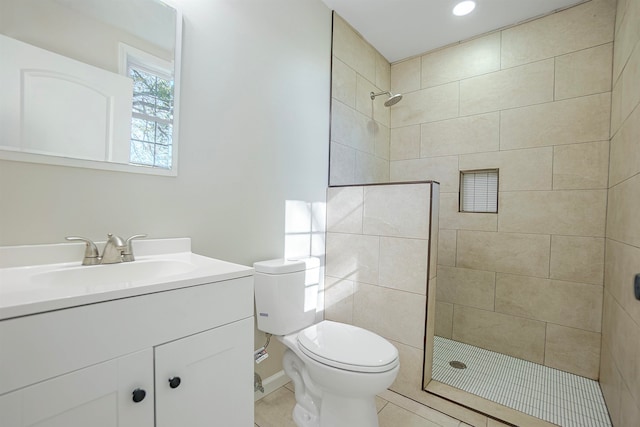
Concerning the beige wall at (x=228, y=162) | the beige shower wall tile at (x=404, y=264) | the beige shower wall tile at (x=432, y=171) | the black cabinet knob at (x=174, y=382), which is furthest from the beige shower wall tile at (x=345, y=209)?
the black cabinet knob at (x=174, y=382)

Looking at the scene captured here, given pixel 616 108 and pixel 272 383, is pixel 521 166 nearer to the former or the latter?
pixel 616 108

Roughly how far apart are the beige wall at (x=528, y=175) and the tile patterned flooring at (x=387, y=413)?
3.28ft

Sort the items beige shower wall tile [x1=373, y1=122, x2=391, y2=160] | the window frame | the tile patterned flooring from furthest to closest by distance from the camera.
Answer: beige shower wall tile [x1=373, y1=122, x2=391, y2=160] → the tile patterned flooring → the window frame

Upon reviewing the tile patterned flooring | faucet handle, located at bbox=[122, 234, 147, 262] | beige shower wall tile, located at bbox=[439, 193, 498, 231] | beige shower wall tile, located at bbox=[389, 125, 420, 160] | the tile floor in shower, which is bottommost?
the tile patterned flooring

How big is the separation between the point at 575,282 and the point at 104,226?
2.80m

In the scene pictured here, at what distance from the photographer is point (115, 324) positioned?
2.33 ft

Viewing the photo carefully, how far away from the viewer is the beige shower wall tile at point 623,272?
1.22 meters

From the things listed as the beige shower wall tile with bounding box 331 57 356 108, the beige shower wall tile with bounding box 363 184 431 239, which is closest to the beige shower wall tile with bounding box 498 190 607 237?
the beige shower wall tile with bounding box 363 184 431 239

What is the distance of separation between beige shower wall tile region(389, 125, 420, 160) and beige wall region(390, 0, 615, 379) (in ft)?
0.29

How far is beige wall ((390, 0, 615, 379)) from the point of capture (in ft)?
6.29

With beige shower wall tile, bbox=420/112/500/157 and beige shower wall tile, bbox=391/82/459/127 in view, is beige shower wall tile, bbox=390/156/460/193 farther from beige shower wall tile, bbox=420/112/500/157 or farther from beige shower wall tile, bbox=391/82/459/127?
A: beige shower wall tile, bbox=391/82/459/127

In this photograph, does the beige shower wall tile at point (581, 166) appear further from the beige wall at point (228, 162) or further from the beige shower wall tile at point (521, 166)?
the beige wall at point (228, 162)

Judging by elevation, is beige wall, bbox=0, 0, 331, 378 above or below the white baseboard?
above

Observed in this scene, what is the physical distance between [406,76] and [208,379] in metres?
2.89
